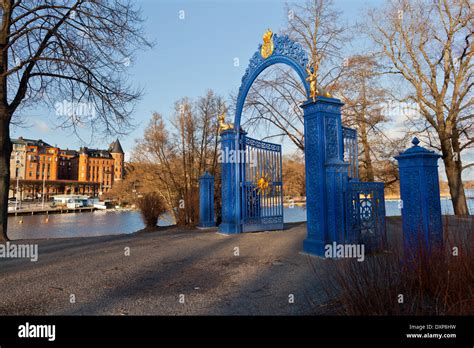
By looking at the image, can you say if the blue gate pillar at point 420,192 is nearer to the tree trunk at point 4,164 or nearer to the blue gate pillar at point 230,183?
the blue gate pillar at point 230,183

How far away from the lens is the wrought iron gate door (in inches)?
397

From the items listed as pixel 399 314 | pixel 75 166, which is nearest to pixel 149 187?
pixel 399 314

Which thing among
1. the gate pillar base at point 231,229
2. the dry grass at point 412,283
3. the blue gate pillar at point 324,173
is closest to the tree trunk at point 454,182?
the gate pillar base at point 231,229

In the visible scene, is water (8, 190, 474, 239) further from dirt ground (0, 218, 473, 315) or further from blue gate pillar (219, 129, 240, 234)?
dirt ground (0, 218, 473, 315)

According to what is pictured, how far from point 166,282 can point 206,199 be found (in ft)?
25.6

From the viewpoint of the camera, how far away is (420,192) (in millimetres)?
4309

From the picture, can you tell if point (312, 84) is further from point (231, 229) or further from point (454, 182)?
point (454, 182)

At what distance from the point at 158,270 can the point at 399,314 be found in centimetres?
387

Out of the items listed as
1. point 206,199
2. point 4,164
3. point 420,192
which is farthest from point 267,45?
point 4,164

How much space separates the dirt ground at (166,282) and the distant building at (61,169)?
77.2 m

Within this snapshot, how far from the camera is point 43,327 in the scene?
9.60ft

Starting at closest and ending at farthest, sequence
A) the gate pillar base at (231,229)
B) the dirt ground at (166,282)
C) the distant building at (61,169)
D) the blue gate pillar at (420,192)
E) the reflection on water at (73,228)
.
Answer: the dirt ground at (166,282) < the blue gate pillar at (420,192) < the gate pillar base at (231,229) < the reflection on water at (73,228) < the distant building at (61,169)

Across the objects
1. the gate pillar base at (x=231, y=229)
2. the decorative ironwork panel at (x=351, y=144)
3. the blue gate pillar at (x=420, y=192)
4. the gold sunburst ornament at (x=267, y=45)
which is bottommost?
the gate pillar base at (x=231, y=229)

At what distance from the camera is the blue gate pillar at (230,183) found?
385 inches
